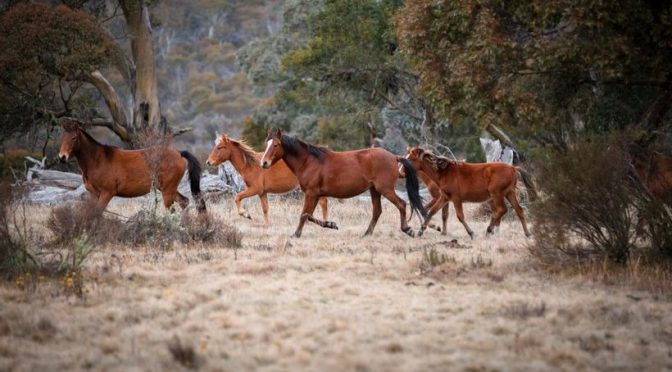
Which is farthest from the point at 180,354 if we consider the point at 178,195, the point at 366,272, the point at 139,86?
the point at 139,86

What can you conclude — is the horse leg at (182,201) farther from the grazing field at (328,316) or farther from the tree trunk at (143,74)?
the tree trunk at (143,74)

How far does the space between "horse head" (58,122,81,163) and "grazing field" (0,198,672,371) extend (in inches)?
129

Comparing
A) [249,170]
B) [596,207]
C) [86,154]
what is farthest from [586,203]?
[249,170]

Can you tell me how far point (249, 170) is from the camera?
18.6 m

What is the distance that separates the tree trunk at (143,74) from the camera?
27828 millimetres

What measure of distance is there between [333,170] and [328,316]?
6630mm

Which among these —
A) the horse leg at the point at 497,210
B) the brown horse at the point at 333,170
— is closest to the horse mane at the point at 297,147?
the brown horse at the point at 333,170

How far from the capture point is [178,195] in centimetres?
1681

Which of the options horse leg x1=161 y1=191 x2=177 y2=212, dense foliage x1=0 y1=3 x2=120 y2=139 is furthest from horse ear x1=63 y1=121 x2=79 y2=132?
dense foliage x1=0 y1=3 x2=120 y2=139

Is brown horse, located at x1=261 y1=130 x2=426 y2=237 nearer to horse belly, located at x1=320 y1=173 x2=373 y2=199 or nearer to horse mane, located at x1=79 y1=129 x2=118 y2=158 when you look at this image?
horse belly, located at x1=320 y1=173 x2=373 y2=199

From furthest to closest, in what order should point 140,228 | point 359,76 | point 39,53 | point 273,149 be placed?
1. point 359,76
2. point 39,53
3. point 273,149
4. point 140,228

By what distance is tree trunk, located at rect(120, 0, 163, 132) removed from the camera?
1096 inches

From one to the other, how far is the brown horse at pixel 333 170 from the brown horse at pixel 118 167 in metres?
2.00

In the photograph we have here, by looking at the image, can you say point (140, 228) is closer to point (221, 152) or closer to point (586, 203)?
point (221, 152)
